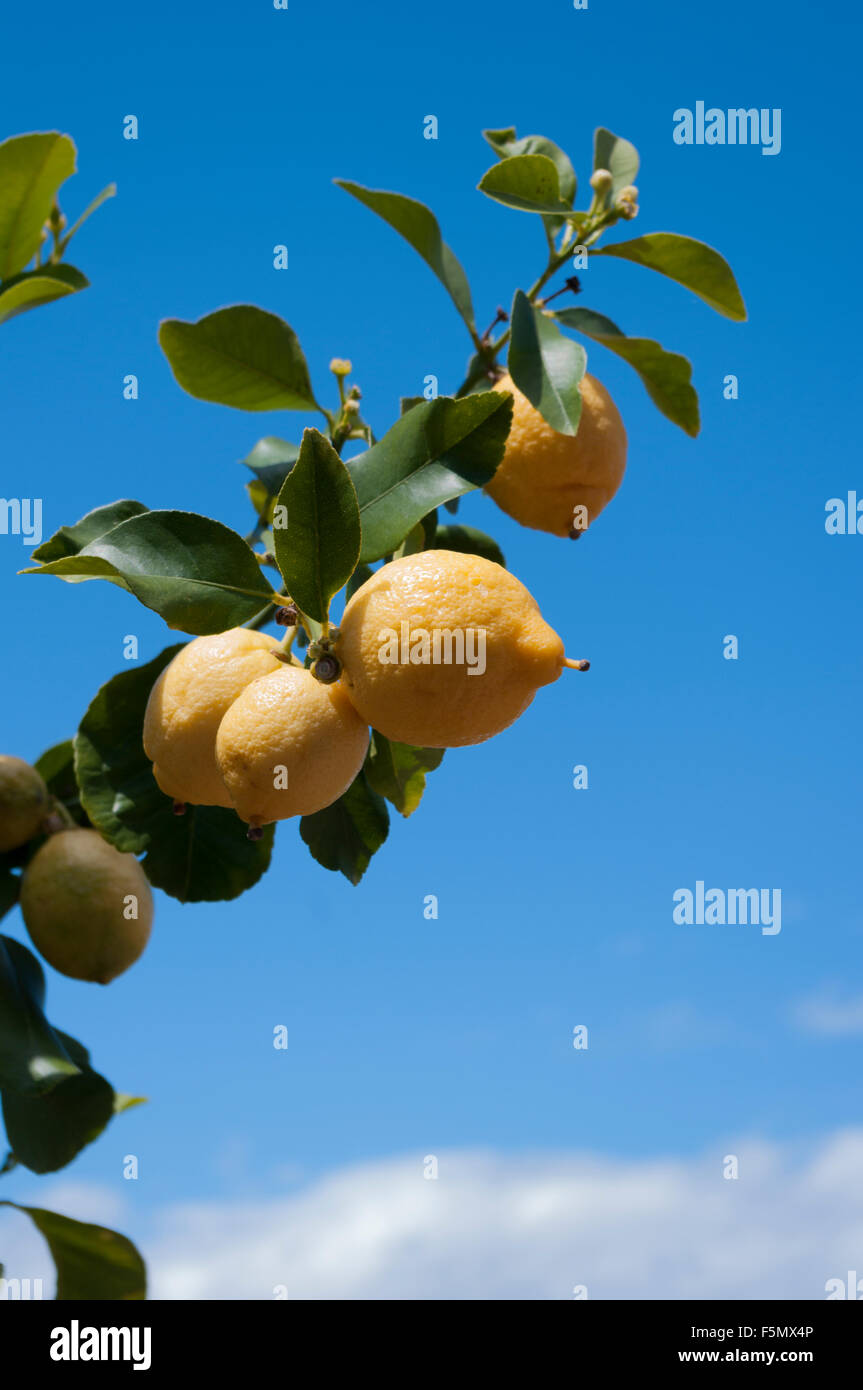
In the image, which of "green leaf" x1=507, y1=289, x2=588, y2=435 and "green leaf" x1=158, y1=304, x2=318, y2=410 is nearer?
"green leaf" x1=507, y1=289, x2=588, y2=435

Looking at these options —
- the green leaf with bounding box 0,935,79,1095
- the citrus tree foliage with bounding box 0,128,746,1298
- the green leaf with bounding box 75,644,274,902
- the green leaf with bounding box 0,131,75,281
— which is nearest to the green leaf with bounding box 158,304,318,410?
the citrus tree foliage with bounding box 0,128,746,1298

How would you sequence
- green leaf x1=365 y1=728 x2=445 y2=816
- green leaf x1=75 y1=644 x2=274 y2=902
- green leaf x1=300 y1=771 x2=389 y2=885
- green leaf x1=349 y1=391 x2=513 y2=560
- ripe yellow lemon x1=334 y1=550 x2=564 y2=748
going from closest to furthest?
ripe yellow lemon x1=334 y1=550 x2=564 y2=748, green leaf x1=349 y1=391 x2=513 y2=560, green leaf x1=365 y1=728 x2=445 y2=816, green leaf x1=300 y1=771 x2=389 y2=885, green leaf x1=75 y1=644 x2=274 y2=902

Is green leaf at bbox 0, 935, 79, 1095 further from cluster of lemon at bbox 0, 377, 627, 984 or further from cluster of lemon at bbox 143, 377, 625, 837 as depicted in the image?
cluster of lemon at bbox 143, 377, 625, 837

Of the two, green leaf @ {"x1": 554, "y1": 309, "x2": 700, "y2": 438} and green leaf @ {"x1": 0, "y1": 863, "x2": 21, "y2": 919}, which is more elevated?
green leaf @ {"x1": 554, "y1": 309, "x2": 700, "y2": 438}

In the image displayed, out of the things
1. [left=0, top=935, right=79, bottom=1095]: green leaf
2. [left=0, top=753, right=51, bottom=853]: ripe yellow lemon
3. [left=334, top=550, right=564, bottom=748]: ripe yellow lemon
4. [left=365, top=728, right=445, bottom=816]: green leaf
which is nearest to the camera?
[left=334, top=550, right=564, bottom=748]: ripe yellow lemon

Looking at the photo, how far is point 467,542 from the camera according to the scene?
5.86 feet

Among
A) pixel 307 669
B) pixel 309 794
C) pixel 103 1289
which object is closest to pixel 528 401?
pixel 307 669

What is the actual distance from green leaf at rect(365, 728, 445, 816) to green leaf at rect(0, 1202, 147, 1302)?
1.14 meters

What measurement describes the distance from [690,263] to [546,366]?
34 cm

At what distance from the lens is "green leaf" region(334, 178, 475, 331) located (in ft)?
5.69

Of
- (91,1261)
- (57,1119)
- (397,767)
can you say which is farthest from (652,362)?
(91,1261)

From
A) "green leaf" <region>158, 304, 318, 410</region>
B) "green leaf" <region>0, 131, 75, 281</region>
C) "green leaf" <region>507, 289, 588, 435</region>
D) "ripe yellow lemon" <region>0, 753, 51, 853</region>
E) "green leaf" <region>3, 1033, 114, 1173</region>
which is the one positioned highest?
"green leaf" <region>0, 131, 75, 281</region>

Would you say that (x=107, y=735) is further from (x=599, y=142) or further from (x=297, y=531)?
(x=599, y=142)
